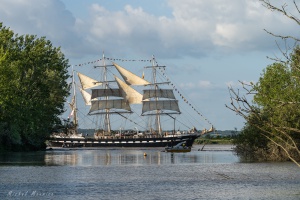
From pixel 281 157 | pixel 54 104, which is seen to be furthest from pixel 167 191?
pixel 54 104

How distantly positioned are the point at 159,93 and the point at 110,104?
553 inches

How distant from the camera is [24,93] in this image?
82875 mm

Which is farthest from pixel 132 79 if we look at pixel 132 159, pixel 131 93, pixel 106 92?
pixel 132 159


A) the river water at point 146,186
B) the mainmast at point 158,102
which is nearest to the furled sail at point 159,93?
the mainmast at point 158,102

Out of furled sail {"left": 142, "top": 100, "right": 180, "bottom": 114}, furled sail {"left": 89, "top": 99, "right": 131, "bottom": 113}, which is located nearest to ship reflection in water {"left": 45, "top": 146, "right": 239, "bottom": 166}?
furled sail {"left": 142, "top": 100, "right": 180, "bottom": 114}

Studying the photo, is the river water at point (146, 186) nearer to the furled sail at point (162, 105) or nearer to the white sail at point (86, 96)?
the furled sail at point (162, 105)

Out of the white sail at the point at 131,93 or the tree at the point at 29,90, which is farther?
the white sail at the point at 131,93

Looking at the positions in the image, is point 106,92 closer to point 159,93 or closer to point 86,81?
point 86,81

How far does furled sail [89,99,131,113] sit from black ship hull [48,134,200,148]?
A: 40.3 ft

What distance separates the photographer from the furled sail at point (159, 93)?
154375mm

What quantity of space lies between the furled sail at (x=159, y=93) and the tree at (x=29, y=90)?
57891 mm

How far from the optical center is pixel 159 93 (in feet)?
509

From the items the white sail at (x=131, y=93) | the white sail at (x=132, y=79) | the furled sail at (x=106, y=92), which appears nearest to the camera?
the white sail at (x=132, y=79)

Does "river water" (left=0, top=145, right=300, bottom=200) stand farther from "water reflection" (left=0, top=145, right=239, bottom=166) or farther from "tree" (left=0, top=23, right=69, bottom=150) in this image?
"tree" (left=0, top=23, right=69, bottom=150)
